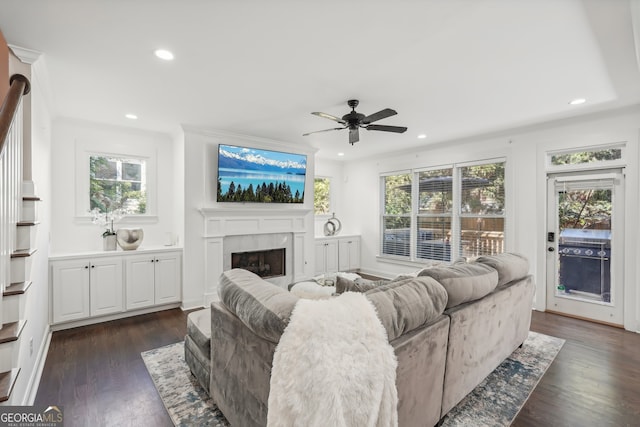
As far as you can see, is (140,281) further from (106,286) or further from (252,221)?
(252,221)

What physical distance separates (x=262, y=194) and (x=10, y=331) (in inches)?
136

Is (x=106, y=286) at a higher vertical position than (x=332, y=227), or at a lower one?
lower

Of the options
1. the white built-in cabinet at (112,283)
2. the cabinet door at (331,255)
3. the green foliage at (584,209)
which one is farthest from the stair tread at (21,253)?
the green foliage at (584,209)

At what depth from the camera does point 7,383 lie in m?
1.47

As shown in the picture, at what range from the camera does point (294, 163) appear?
204 inches

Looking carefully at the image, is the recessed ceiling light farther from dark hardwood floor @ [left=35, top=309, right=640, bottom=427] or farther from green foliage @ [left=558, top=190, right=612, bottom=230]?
green foliage @ [left=558, top=190, right=612, bottom=230]

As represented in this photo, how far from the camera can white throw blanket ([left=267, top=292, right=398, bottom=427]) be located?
3.81 feet

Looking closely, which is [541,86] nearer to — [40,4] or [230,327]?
[230,327]

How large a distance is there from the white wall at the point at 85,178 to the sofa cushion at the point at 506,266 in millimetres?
4106

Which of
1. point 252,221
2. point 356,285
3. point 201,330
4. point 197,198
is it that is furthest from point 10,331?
point 252,221

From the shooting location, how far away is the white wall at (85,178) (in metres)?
3.90

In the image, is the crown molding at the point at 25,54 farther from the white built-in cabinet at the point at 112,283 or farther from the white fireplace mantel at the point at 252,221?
the white fireplace mantel at the point at 252,221

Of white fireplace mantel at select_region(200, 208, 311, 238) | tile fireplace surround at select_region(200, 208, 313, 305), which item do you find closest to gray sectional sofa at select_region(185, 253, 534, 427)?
tile fireplace surround at select_region(200, 208, 313, 305)

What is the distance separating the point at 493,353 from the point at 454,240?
117 inches
